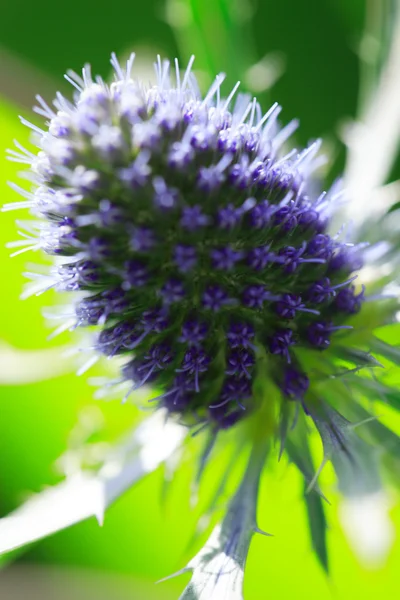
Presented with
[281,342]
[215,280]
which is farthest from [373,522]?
[215,280]

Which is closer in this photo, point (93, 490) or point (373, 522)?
point (373, 522)

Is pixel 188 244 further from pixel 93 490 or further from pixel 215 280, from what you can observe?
pixel 93 490

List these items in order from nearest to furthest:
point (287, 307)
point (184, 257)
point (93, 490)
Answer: point (184, 257) < point (287, 307) < point (93, 490)

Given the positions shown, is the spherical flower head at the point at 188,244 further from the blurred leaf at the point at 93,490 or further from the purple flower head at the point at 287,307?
the blurred leaf at the point at 93,490

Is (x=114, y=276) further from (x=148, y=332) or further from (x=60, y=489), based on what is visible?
(x=60, y=489)

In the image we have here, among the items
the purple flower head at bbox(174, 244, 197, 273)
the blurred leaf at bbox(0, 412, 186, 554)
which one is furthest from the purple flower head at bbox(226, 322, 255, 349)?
the blurred leaf at bbox(0, 412, 186, 554)

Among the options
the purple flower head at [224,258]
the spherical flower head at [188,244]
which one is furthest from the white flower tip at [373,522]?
the purple flower head at [224,258]

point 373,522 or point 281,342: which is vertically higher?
point 281,342

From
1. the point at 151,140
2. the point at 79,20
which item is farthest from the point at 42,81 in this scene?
the point at 151,140

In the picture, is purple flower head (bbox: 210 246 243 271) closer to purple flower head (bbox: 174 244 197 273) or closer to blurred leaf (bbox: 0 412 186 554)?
purple flower head (bbox: 174 244 197 273)
